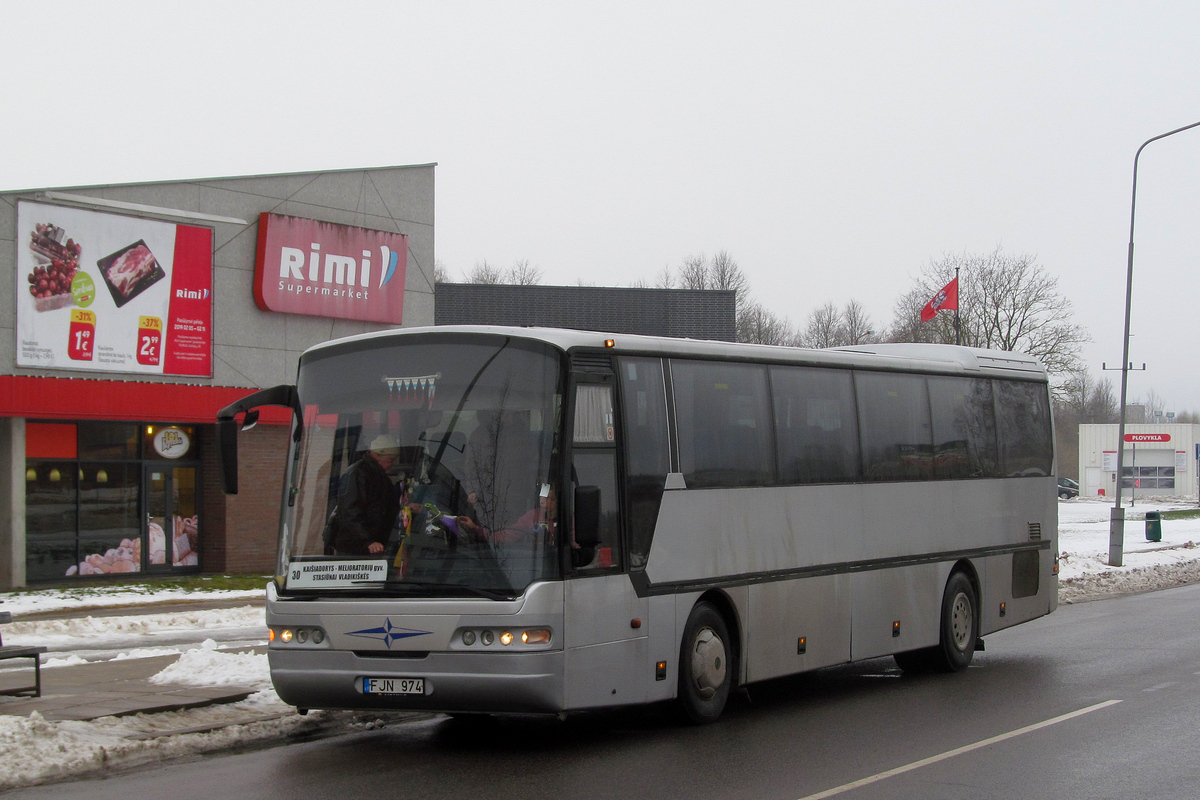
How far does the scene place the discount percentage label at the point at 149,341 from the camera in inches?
1008

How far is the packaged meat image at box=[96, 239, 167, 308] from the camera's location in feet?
82.7

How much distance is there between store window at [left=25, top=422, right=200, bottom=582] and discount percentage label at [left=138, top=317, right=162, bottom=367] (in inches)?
65.3

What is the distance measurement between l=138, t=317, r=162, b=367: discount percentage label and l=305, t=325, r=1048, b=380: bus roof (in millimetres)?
16734

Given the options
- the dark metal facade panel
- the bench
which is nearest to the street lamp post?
the dark metal facade panel

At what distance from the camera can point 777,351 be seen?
11180 mm

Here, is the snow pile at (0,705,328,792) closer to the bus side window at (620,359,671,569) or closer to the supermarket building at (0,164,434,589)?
the bus side window at (620,359,671,569)

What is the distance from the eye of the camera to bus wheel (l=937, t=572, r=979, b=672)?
13.3 meters

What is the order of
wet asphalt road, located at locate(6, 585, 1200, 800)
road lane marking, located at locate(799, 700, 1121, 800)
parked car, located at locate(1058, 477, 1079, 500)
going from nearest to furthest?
road lane marking, located at locate(799, 700, 1121, 800)
wet asphalt road, located at locate(6, 585, 1200, 800)
parked car, located at locate(1058, 477, 1079, 500)

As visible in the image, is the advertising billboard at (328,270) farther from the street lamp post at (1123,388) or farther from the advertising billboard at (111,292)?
the street lamp post at (1123,388)

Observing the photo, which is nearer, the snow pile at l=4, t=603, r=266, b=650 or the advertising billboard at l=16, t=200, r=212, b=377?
the snow pile at l=4, t=603, r=266, b=650

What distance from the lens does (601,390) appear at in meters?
9.12

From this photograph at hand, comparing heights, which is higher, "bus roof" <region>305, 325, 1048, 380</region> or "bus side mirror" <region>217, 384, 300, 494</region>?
"bus roof" <region>305, 325, 1048, 380</region>

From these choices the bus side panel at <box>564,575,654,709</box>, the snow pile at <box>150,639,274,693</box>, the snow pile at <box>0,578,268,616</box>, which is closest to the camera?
the bus side panel at <box>564,575,654,709</box>

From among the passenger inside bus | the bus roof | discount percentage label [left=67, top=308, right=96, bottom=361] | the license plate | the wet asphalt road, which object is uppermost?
discount percentage label [left=67, top=308, right=96, bottom=361]
